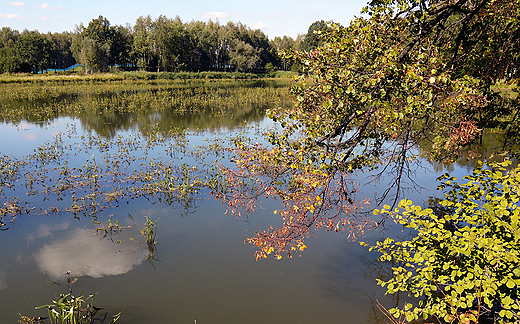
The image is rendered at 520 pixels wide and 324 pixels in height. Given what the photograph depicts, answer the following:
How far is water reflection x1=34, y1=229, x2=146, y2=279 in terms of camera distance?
27.6 feet

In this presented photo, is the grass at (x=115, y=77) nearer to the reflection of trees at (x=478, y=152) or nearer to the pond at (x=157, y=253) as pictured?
the pond at (x=157, y=253)

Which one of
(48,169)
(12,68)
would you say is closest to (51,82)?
(12,68)

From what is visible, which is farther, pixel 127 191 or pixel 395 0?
pixel 127 191

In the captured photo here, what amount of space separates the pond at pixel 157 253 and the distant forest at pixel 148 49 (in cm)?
6819

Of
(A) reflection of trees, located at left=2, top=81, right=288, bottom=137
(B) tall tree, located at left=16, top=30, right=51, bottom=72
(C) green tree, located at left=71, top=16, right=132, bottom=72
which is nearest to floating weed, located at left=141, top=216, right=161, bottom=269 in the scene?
(A) reflection of trees, located at left=2, top=81, right=288, bottom=137

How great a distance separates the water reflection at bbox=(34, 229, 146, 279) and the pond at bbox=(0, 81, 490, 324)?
0.03 meters

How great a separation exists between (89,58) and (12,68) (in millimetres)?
19540

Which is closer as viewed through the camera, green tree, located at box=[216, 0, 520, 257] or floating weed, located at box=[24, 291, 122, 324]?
green tree, located at box=[216, 0, 520, 257]

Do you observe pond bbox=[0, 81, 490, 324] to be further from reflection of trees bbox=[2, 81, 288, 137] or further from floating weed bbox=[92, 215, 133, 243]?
reflection of trees bbox=[2, 81, 288, 137]

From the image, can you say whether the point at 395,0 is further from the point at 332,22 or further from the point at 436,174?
the point at 436,174

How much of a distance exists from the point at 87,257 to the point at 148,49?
282ft

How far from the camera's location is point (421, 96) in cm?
523

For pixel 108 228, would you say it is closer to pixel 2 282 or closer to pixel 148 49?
pixel 2 282

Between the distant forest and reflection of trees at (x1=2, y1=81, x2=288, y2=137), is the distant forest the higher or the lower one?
the higher one
